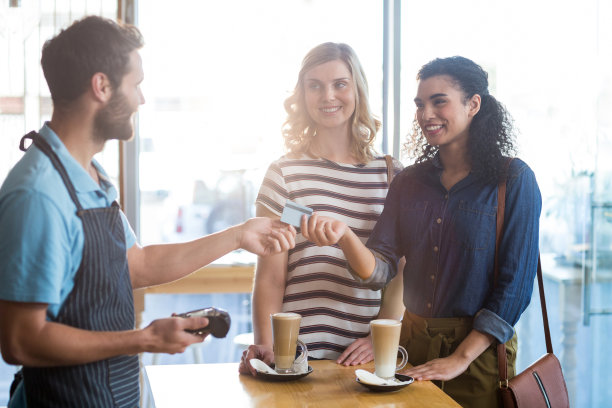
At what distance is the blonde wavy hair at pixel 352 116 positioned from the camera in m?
1.95

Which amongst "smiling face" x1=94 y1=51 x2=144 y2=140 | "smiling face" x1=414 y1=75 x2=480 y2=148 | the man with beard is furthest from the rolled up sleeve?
"smiling face" x1=94 y1=51 x2=144 y2=140

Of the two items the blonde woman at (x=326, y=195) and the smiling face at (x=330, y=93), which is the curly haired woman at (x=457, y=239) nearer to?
the blonde woman at (x=326, y=195)

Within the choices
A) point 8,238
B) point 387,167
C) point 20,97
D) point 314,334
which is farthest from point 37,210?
point 20,97

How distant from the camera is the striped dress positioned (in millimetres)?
1845

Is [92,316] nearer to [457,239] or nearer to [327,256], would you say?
[327,256]

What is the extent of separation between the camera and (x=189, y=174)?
353cm

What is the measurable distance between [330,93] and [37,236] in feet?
3.52

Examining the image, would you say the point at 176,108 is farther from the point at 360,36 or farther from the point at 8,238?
the point at 8,238

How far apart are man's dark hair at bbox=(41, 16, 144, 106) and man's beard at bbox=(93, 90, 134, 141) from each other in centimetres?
3

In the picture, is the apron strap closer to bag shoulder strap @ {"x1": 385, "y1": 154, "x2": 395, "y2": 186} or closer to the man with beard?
the man with beard

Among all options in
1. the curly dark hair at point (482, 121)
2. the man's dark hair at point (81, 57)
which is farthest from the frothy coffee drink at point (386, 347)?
the man's dark hair at point (81, 57)

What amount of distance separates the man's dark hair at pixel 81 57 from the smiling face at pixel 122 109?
2cm

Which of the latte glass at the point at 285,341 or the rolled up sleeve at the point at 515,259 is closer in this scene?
the latte glass at the point at 285,341

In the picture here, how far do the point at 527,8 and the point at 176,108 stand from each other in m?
1.91
